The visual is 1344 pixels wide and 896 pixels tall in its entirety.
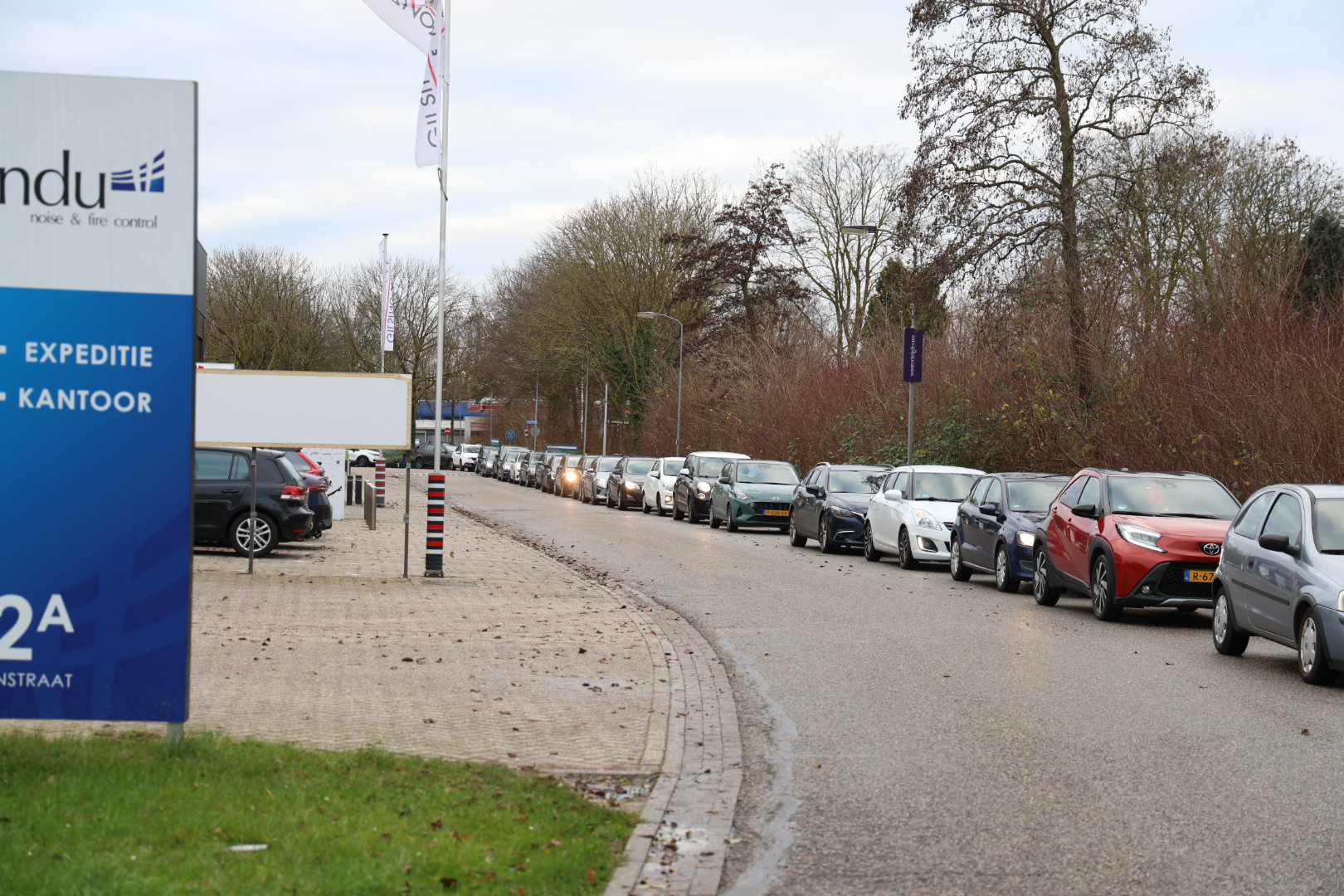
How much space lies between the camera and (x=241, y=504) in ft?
66.4

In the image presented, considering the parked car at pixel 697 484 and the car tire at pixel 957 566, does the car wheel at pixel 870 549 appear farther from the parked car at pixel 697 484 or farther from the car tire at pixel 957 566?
the parked car at pixel 697 484

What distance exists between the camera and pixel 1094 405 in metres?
26.5

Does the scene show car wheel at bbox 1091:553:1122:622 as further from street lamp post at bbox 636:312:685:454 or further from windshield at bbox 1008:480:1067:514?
street lamp post at bbox 636:312:685:454

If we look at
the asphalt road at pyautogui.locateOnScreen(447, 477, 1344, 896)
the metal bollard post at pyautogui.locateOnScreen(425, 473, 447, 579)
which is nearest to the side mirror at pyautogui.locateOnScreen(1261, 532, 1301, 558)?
the asphalt road at pyautogui.locateOnScreen(447, 477, 1344, 896)

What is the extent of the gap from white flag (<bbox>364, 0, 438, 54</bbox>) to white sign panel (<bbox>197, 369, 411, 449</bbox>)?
13.5 metres

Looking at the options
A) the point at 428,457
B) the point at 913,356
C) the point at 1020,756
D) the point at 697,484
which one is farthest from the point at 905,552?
the point at 428,457

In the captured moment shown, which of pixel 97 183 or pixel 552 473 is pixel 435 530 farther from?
pixel 552 473

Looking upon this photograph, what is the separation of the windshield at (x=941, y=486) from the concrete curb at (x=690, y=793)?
36.5 feet

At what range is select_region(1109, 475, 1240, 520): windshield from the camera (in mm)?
15125

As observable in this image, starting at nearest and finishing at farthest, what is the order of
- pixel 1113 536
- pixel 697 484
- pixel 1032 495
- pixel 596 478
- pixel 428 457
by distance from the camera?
1. pixel 1113 536
2. pixel 1032 495
3. pixel 697 484
4. pixel 596 478
5. pixel 428 457

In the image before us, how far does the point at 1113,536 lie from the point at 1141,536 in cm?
29

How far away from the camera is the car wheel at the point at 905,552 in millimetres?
21625

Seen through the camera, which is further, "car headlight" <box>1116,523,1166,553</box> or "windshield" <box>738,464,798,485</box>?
"windshield" <box>738,464,798,485</box>

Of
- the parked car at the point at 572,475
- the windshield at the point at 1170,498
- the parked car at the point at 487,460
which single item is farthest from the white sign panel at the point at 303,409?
the parked car at the point at 487,460
